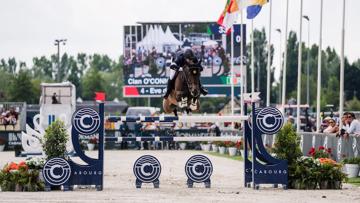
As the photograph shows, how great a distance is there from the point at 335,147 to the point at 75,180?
11.1m

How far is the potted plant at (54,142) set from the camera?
1991 cm

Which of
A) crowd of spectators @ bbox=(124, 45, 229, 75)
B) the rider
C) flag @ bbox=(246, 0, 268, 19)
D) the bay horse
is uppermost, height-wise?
flag @ bbox=(246, 0, 268, 19)

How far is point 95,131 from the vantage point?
64.4ft

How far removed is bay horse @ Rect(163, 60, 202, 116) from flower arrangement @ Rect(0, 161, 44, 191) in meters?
3.53

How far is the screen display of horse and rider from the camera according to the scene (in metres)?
62.8

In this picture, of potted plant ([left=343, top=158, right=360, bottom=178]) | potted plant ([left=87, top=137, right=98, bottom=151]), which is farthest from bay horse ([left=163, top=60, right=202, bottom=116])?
potted plant ([left=87, top=137, right=98, bottom=151])

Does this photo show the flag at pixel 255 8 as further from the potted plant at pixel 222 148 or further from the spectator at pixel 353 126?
the potted plant at pixel 222 148

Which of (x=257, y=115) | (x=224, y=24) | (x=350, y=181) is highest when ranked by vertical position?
(x=224, y=24)

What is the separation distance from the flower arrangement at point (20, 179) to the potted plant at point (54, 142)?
59 cm

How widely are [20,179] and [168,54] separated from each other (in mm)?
44389

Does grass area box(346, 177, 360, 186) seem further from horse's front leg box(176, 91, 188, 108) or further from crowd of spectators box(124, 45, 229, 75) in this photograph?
crowd of spectators box(124, 45, 229, 75)

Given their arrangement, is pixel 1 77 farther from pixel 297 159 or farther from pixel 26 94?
pixel 297 159

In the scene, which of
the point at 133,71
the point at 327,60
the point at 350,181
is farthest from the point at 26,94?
the point at 350,181

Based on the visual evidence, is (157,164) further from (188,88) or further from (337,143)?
(337,143)
